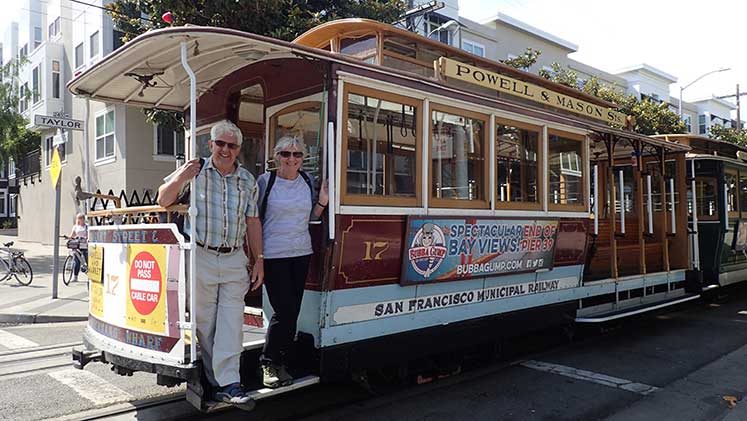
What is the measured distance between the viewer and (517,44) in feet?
84.7

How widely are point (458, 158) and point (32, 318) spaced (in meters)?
7.42

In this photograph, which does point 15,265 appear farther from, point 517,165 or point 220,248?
point 517,165

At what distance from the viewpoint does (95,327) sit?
471 cm

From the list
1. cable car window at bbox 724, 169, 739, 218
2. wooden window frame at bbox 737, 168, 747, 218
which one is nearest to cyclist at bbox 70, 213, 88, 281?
cable car window at bbox 724, 169, 739, 218

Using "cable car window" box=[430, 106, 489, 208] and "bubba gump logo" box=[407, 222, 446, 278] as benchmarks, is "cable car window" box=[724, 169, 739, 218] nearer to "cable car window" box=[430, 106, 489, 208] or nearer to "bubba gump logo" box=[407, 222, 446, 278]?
"cable car window" box=[430, 106, 489, 208]

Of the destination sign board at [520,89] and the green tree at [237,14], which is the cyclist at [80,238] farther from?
the destination sign board at [520,89]

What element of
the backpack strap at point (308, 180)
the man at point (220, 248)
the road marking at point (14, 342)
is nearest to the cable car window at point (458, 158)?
the backpack strap at point (308, 180)

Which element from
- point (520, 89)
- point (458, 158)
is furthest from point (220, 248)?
point (520, 89)

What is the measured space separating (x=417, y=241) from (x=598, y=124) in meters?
3.72

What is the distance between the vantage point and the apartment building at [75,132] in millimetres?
17031

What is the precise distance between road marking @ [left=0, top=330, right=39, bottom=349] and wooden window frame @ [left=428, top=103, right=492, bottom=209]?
5.51 meters

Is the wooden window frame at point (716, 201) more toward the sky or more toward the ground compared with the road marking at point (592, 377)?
more toward the sky

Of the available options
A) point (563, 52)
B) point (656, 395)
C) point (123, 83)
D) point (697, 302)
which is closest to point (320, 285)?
point (123, 83)

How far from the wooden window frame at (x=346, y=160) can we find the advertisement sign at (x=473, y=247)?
0.20m
